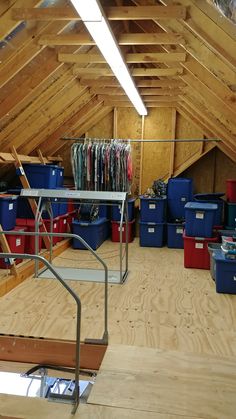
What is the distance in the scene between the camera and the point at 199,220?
4969 mm

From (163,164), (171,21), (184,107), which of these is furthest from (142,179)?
(171,21)

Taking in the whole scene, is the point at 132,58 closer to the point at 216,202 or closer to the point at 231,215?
the point at 216,202

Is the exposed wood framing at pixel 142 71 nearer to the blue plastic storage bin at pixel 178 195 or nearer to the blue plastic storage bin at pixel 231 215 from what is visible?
the blue plastic storage bin at pixel 178 195

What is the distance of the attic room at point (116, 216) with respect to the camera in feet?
7.59

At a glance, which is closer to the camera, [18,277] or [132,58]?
[132,58]

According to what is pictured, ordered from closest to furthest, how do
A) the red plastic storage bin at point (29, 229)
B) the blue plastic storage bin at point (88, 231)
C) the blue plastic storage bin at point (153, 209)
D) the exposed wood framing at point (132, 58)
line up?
the exposed wood framing at point (132, 58), the red plastic storage bin at point (29, 229), the blue plastic storage bin at point (88, 231), the blue plastic storage bin at point (153, 209)

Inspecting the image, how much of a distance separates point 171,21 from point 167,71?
122 cm

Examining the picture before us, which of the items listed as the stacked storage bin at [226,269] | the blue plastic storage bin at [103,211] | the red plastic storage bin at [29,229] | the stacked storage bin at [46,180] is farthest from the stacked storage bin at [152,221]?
the stacked storage bin at [226,269]

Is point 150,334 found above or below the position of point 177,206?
below

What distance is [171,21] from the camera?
3.19 m

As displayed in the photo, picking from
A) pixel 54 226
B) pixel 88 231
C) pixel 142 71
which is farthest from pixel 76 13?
pixel 88 231

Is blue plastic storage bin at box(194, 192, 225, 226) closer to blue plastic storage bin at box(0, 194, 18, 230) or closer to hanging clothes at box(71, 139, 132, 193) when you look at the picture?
hanging clothes at box(71, 139, 132, 193)

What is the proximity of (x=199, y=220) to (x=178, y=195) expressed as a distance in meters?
1.57

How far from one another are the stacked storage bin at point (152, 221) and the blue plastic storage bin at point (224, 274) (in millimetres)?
2265
